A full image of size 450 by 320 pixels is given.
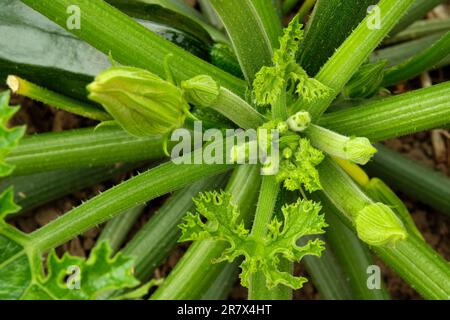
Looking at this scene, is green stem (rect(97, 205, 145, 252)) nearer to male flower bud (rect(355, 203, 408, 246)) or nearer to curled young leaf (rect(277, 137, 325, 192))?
curled young leaf (rect(277, 137, 325, 192))

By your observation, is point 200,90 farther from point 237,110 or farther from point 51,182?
point 51,182

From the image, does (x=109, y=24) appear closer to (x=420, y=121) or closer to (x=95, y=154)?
(x=95, y=154)

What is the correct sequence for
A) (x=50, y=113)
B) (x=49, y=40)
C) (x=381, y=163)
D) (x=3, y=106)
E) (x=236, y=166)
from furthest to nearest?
1. (x=50, y=113)
2. (x=381, y=163)
3. (x=49, y=40)
4. (x=236, y=166)
5. (x=3, y=106)

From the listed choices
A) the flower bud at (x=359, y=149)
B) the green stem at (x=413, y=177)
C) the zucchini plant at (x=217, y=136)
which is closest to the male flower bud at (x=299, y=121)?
the zucchini plant at (x=217, y=136)

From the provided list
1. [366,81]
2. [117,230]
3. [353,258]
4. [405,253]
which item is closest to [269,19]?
[366,81]

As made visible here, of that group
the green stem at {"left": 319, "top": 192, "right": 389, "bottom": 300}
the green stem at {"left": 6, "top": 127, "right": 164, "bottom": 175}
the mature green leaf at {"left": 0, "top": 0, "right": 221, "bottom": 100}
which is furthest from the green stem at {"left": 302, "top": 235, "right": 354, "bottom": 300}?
the mature green leaf at {"left": 0, "top": 0, "right": 221, "bottom": 100}

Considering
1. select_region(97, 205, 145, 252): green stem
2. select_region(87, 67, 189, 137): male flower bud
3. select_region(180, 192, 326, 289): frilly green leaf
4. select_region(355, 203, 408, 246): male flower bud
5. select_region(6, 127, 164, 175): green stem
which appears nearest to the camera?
select_region(87, 67, 189, 137): male flower bud
